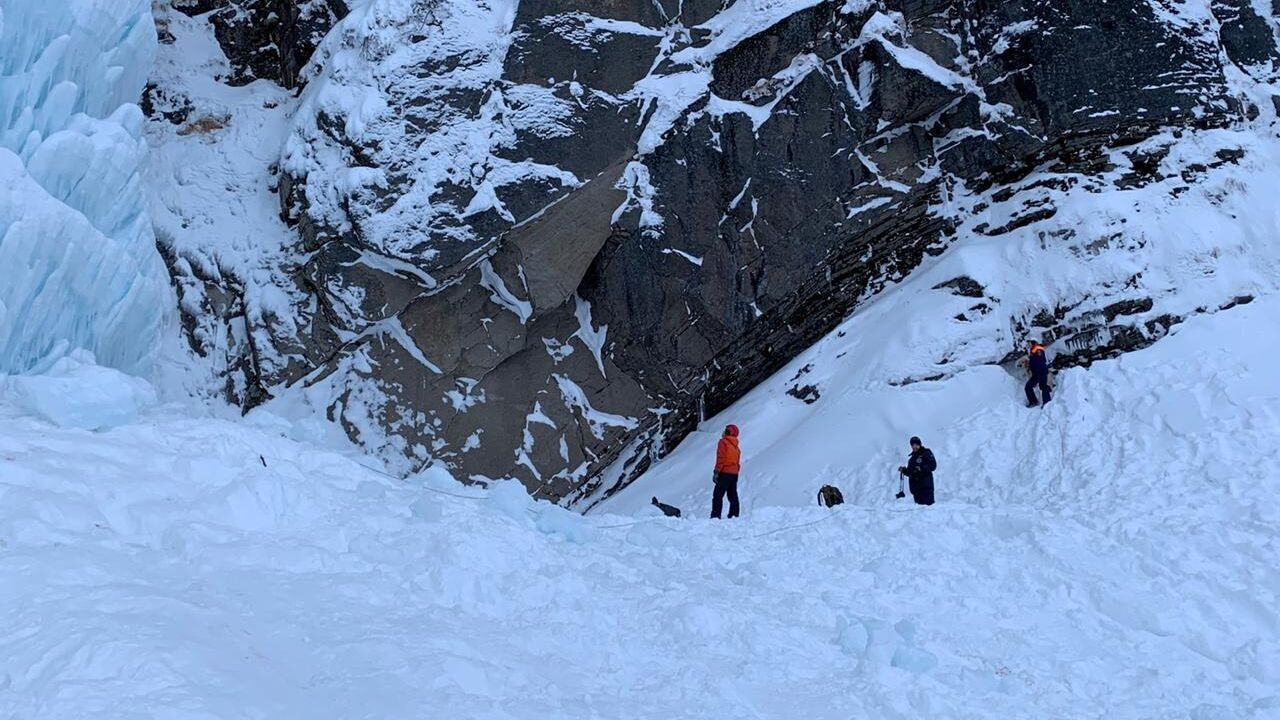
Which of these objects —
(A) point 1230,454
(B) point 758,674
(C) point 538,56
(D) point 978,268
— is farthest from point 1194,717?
(C) point 538,56

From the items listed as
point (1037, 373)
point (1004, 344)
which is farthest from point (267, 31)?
point (1037, 373)

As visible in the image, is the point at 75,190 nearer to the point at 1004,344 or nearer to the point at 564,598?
the point at 564,598

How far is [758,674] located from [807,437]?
418 inches

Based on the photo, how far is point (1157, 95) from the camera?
18938 millimetres

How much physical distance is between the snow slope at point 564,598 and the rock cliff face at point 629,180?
803 centimetres

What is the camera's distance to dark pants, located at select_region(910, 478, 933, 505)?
42.7ft

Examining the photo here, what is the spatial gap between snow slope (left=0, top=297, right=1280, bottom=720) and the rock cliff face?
803 cm

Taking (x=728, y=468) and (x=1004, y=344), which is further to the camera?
(x=1004, y=344)

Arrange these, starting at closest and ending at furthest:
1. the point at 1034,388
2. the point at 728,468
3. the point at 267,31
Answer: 1. the point at 728,468
2. the point at 1034,388
3. the point at 267,31

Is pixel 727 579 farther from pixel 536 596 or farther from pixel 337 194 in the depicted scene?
pixel 337 194

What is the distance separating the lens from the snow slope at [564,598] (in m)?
5.68

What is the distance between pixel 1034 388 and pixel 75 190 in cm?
1439

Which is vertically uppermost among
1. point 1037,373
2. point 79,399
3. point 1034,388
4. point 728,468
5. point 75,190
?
point 75,190

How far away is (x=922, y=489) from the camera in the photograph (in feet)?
42.8
